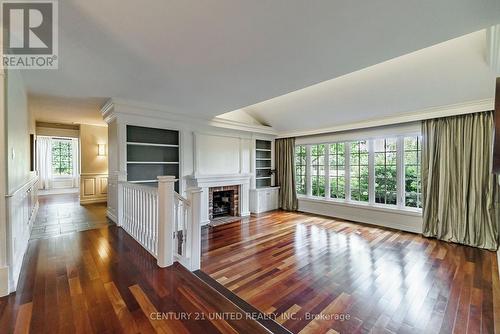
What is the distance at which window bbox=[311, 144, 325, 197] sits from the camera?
19.2 feet

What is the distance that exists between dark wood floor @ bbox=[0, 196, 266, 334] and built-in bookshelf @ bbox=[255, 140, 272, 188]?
4155mm

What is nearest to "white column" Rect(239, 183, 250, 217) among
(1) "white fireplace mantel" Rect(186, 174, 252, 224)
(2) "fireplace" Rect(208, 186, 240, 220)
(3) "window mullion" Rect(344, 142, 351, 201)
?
(1) "white fireplace mantel" Rect(186, 174, 252, 224)

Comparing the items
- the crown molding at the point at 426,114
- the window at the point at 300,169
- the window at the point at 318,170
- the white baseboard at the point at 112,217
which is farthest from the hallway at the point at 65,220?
the crown molding at the point at 426,114

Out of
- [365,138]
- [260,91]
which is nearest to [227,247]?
[260,91]

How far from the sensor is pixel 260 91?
333 cm

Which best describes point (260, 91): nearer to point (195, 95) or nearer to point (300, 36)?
point (195, 95)

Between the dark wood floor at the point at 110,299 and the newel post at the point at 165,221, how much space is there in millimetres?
129

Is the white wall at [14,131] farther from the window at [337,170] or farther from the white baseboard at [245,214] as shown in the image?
the window at [337,170]

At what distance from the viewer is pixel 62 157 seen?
354 inches

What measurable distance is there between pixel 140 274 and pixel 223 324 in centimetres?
117

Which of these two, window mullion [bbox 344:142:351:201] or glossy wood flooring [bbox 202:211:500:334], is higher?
window mullion [bbox 344:142:351:201]

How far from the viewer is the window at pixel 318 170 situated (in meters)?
5.84

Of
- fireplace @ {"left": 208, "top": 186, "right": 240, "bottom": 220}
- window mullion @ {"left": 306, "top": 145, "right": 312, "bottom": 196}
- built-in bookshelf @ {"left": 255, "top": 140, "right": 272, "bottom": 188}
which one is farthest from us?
built-in bookshelf @ {"left": 255, "top": 140, "right": 272, "bottom": 188}

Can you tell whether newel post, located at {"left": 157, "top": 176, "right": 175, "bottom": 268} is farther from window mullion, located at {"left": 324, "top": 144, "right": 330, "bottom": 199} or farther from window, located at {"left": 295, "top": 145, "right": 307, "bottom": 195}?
window, located at {"left": 295, "top": 145, "right": 307, "bottom": 195}
